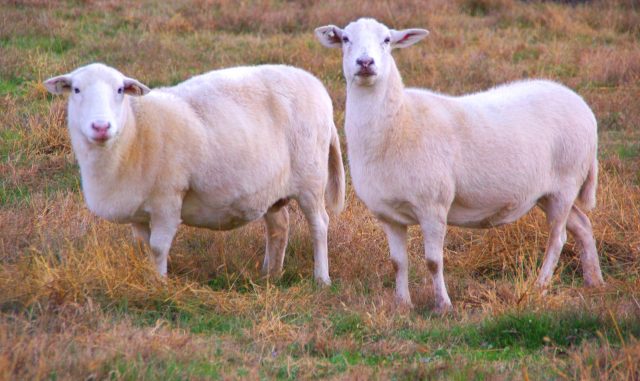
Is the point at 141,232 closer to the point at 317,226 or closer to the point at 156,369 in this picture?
the point at 317,226

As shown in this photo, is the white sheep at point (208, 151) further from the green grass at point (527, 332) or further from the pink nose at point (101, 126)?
the green grass at point (527, 332)

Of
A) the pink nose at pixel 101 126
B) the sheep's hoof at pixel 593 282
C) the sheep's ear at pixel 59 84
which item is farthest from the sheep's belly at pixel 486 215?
the sheep's ear at pixel 59 84

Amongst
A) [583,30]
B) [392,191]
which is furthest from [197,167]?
[583,30]

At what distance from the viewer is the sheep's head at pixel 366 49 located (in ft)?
17.8

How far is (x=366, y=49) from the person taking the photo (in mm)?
5477

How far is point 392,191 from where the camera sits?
5562 mm

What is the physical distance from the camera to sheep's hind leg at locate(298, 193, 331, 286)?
6469 mm

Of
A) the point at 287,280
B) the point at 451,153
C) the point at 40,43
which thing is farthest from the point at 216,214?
the point at 40,43

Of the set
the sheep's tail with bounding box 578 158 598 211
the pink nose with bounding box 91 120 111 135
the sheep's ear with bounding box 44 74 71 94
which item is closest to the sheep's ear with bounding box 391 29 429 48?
the sheep's tail with bounding box 578 158 598 211

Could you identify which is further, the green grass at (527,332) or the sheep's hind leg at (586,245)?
the sheep's hind leg at (586,245)

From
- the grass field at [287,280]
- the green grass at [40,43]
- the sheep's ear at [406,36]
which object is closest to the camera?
the grass field at [287,280]

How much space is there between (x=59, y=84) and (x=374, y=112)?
182cm

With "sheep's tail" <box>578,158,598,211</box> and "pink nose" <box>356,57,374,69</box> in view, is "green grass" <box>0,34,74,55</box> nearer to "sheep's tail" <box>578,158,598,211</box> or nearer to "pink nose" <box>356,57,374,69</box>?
"pink nose" <box>356,57,374,69</box>

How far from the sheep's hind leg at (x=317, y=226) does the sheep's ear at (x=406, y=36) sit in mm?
1222
